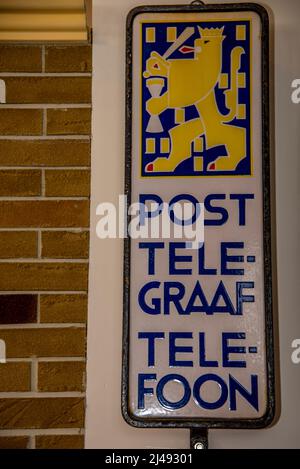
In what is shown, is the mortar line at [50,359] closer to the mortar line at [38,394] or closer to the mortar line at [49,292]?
the mortar line at [38,394]

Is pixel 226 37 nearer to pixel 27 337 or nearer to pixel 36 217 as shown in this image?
pixel 36 217

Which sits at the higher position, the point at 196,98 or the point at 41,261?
the point at 196,98

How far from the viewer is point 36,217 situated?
161 cm

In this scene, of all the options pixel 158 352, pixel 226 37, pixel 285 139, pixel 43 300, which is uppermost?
pixel 226 37

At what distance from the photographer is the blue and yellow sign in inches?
61.6

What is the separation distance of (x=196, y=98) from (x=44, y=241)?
64cm

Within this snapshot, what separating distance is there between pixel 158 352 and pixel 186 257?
29 centimetres

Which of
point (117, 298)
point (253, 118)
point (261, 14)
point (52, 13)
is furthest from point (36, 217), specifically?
point (261, 14)

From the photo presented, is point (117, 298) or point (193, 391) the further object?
point (117, 298)

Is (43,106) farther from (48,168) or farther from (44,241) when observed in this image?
(44,241)

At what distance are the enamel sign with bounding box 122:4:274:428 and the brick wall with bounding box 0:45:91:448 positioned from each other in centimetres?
17

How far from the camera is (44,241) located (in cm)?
160

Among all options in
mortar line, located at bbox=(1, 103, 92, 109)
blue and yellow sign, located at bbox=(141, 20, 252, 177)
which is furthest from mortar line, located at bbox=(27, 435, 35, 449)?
mortar line, located at bbox=(1, 103, 92, 109)

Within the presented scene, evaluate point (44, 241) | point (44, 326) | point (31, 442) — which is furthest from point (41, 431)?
point (44, 241)
